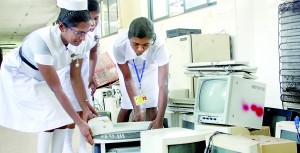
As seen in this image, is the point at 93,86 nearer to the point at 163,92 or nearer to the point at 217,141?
the point at 163,92

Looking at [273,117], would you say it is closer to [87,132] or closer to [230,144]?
[230,144]

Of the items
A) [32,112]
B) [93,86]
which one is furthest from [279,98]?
[32,112]

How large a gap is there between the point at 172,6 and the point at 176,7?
0.39 ft

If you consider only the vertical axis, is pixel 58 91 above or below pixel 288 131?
above

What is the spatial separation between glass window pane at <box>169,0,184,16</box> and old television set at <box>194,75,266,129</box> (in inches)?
101

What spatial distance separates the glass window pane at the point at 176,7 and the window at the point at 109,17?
2.46 m

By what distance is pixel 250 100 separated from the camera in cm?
199

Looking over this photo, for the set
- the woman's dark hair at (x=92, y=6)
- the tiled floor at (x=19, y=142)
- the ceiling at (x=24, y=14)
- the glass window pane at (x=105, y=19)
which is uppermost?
the ceiling at (x=24, y=14)

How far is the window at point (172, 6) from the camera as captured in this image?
4090mm

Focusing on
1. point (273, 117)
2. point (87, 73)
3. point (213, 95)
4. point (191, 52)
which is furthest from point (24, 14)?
point (273, 117)

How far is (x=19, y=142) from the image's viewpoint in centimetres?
411

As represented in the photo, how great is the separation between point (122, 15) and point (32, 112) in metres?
3.97

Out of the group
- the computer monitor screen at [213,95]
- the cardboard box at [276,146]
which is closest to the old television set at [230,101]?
the computer monitor screen at [213,95]

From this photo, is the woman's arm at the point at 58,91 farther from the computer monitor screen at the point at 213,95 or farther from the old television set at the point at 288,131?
the old television set at the point at 288,131
